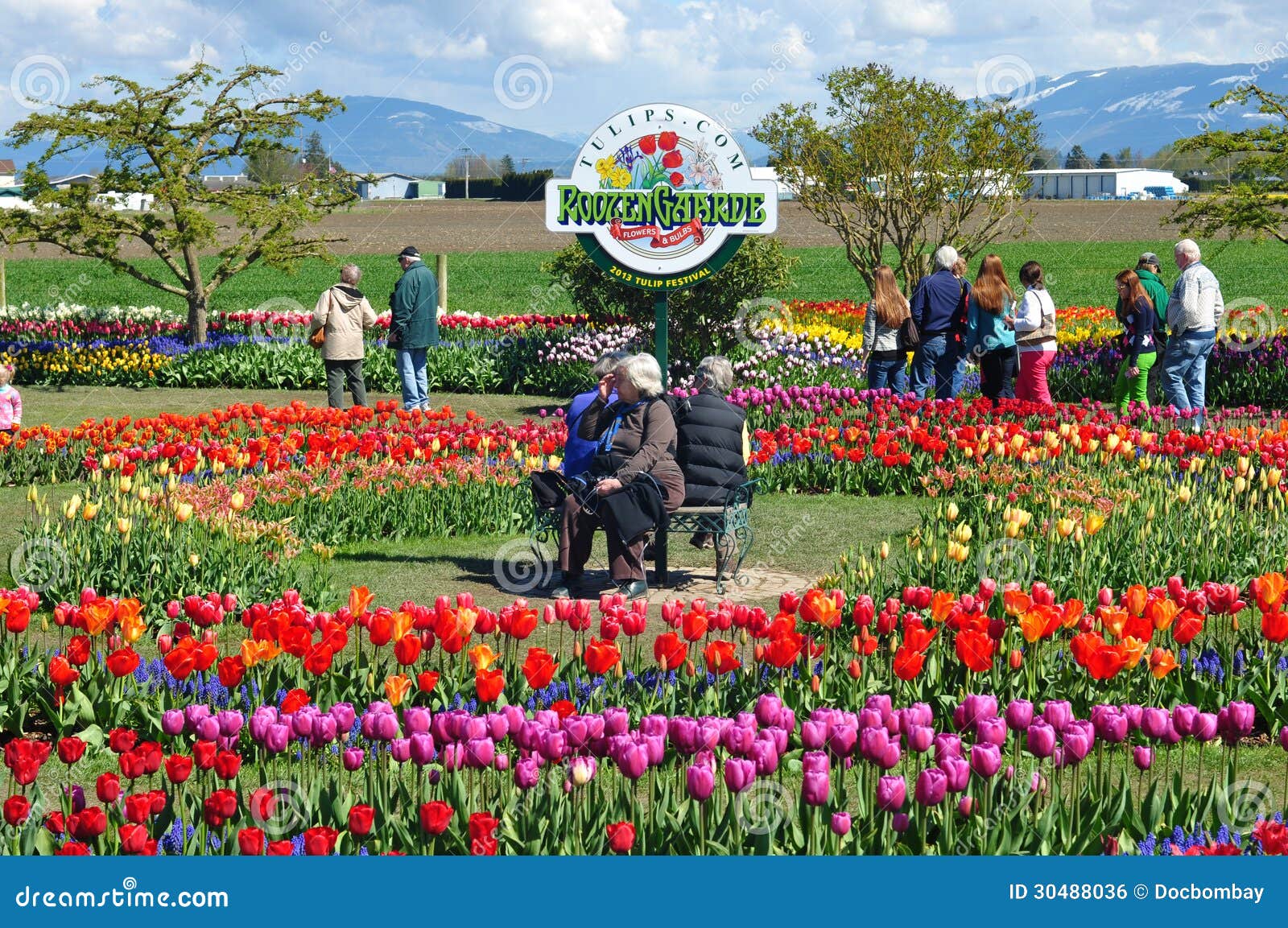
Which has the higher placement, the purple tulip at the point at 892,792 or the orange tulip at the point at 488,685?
the orange tulip at the point at 488,685

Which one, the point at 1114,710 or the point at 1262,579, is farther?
the point at 1262,579

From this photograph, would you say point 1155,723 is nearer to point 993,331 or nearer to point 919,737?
point 919,737

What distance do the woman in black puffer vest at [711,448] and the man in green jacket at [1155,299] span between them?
20.6 ft

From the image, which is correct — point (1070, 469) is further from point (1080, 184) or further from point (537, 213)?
point (1080, 184)

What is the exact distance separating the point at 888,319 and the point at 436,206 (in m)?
66.2

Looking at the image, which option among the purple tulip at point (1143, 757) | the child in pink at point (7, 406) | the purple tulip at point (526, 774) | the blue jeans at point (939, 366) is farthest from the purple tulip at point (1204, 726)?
the child in pink at point (7, 406)

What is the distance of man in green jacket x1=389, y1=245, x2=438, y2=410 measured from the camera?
47.4 feet

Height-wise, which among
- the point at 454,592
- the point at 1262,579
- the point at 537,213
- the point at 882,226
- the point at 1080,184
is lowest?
the point at 454,592

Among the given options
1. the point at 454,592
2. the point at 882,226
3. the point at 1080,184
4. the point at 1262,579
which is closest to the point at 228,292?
the point at 882,226

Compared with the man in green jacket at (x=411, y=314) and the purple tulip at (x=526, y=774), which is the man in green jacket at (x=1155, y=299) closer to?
the man in green jacket at (x=411, y=314)

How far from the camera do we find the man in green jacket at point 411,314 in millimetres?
14438

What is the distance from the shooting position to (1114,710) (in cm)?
401

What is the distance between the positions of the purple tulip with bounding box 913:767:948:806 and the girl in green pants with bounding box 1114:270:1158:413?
9.99 m

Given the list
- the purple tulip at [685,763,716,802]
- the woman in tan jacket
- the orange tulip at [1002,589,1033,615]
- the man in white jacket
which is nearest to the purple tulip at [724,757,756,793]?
the purple tulip at [685,763,716,802]
